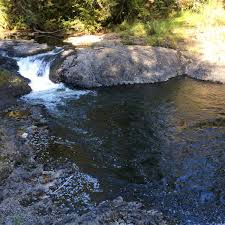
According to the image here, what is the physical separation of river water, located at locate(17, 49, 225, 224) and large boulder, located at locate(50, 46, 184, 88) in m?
0.48

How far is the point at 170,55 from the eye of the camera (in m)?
18.4

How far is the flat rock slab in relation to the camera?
1852 cm

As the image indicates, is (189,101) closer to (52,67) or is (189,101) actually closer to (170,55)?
(170,55)

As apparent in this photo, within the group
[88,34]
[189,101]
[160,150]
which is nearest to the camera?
[160,150]

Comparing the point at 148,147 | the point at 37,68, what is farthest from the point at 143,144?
the point at 37,68

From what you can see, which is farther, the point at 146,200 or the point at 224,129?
the point at 224,129

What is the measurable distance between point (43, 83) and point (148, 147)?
717 cm

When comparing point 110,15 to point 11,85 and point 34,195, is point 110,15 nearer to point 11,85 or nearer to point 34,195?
point 11,85

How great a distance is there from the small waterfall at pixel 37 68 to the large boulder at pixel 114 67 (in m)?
0.33

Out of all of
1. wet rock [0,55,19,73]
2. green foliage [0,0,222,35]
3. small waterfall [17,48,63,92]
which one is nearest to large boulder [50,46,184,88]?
small waterfall [17,48,63,92]

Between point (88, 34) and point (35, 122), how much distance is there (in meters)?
9.89

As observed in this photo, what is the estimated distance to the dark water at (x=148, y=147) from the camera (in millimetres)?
9203

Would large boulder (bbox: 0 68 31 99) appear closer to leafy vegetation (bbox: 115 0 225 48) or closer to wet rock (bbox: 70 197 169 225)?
leafy vegetation (bbox: 115 0 225 48)

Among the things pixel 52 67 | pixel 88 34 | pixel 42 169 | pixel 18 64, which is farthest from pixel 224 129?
pixel 88 34
